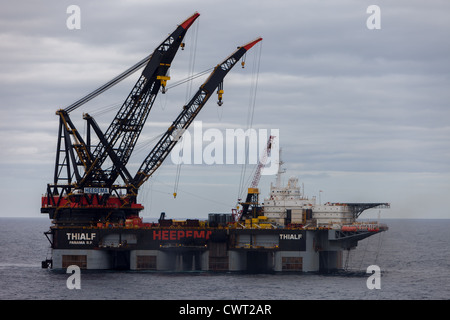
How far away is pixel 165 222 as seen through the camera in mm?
106312

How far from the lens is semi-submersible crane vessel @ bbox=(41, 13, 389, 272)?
4040 inches

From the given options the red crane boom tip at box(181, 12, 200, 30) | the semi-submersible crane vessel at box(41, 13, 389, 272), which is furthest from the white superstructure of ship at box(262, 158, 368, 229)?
the red crane boom tip at box(181, 12, 200, 30)

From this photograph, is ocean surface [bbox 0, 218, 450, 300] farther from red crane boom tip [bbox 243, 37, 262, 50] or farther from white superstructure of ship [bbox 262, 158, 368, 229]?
red crane boom tip [bbox 243, 37, 262, 50]

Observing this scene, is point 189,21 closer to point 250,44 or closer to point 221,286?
point 250,44

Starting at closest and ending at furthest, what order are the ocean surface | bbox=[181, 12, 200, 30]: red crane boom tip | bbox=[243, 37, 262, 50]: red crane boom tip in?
1. the ocean surface
2. bbox=[181, 12, 200, 30]: red crane boom tip
3. bbox=[243, 37, 262, 50]: red crane boom tip

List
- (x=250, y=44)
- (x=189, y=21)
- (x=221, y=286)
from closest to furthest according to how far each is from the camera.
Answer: (x=221, y=286)
(x=189, y=21)
(x=250, y=44)

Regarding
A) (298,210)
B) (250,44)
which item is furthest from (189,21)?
(298,210)

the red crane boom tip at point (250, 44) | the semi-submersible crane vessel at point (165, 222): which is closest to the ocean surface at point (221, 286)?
the semi-submersible crane vessel at point (165, 222)

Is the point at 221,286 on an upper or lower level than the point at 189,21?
lower

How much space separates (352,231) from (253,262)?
45.4ft
